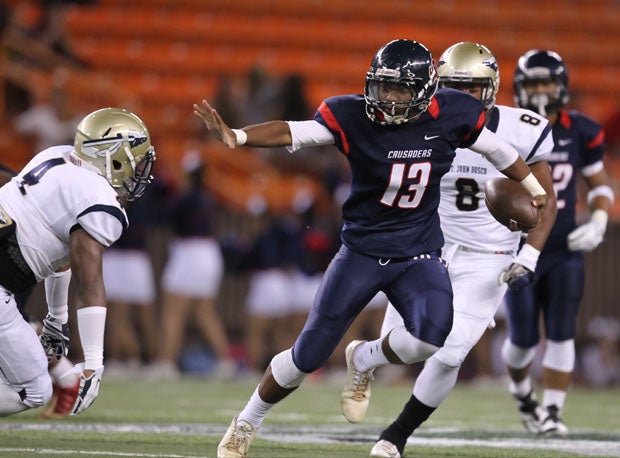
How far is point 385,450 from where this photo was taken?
4.60 m

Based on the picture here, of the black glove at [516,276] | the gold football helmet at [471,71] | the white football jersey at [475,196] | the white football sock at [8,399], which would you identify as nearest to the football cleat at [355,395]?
the black glove at [516,276]

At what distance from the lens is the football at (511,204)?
4.67 m

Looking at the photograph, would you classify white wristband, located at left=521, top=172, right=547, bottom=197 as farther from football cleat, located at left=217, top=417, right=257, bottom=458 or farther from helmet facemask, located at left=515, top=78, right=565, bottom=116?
football cleat, located at left=217, top=417, right=257, bottom=458

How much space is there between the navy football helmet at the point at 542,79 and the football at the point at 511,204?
3.82 feet

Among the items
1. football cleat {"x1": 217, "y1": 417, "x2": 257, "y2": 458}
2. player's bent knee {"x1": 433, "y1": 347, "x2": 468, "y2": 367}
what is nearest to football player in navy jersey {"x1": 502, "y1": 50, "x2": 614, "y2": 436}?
player's bent knee {"x1": 433, "y1": 347, "x2": 468, "y2": 367}

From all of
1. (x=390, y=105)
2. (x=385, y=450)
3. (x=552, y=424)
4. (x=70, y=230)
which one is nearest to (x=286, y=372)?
(x=385, y=450)

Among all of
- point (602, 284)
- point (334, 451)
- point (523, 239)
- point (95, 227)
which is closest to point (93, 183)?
point (95, 227)

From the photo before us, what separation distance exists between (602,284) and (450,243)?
5.87m

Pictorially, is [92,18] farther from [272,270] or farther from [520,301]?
[520,301]

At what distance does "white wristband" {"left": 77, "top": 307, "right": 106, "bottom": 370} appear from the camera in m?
4.02

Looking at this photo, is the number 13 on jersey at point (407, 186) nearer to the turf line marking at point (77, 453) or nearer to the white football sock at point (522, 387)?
the turf line marking at point (77, 453)

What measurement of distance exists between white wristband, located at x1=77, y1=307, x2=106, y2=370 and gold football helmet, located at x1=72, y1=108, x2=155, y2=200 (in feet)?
1.68

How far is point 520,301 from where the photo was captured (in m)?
5.83

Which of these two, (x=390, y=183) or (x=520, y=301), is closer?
(x=390, y=183)
